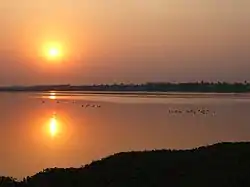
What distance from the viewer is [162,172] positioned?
60.7ft

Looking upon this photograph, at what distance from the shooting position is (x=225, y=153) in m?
21.5

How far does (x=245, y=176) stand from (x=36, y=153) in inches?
1102

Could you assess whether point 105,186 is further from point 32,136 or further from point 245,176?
point 32,136

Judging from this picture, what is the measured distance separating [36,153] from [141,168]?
2501 centimetres

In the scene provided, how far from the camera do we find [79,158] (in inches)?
1531

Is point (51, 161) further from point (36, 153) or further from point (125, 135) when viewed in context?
point (125, 135)

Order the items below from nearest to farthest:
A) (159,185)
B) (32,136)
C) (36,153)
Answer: (159,185)
(36,153)
(32,136)

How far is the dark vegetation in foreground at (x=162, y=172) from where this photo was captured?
56.5 ft

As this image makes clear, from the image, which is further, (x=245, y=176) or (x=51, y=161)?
(x=51, y=161)

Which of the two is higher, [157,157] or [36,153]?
[157,157]

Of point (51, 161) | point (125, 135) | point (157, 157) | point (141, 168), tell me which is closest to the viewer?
point (141, 168)

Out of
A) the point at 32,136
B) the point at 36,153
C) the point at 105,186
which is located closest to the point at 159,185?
the point at 105,186

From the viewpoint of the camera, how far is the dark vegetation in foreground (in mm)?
17219

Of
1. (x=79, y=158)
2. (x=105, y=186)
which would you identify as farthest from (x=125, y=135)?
(x=105, y=186)
